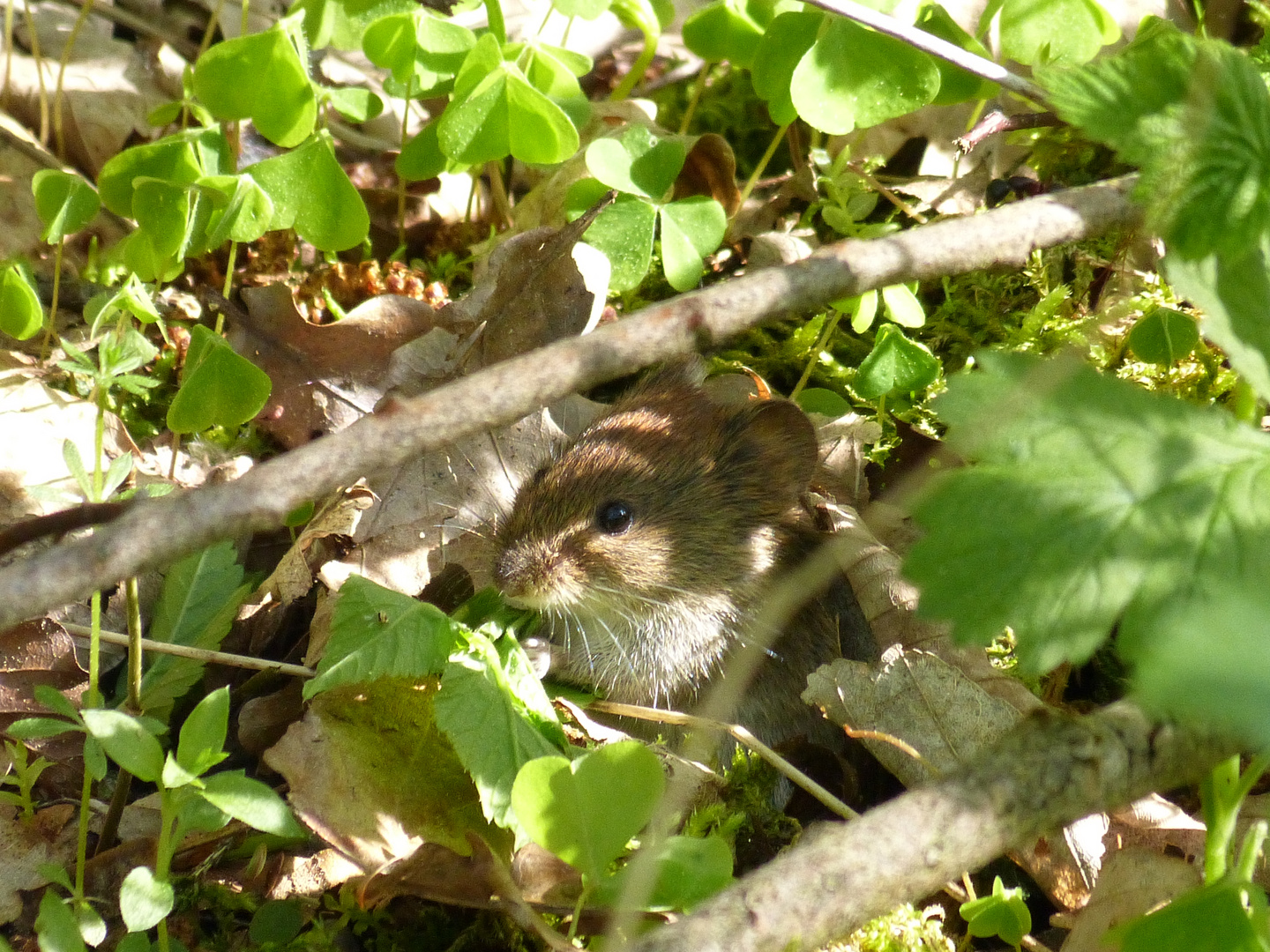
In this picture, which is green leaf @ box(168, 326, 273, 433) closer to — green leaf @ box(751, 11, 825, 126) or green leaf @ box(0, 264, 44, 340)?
green leaf @ box(0, 264, 44, 340)

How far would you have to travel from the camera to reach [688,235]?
3900mm

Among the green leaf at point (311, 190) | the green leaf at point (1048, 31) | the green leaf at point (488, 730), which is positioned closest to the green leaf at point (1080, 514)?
the green leaf at point (488, 730)

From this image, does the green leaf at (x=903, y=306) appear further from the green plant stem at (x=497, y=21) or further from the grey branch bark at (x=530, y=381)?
the green plant stem at (x=497, y=21)

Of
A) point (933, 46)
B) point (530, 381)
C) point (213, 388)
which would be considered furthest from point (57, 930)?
point (933, 46)

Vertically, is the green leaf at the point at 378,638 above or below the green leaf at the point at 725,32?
below

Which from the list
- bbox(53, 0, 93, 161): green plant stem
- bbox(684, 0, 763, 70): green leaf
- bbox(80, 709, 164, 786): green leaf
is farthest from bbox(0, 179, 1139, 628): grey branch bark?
bbox(53, 0, 93, 161): green plant stem

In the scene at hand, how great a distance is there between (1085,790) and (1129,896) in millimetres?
795

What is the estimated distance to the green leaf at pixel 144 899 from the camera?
217 centimetres

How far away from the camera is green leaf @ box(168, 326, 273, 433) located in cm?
320

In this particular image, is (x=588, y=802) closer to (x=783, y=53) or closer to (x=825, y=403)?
(x=825, y=403)

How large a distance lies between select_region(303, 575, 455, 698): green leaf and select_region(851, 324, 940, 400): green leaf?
1676 millimetres

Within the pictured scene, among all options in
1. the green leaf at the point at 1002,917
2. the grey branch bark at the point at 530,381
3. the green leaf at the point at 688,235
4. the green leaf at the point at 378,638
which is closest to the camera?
the grey branch bark at the point at 530,381

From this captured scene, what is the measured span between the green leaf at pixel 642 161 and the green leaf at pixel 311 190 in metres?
0.85

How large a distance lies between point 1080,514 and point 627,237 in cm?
233
